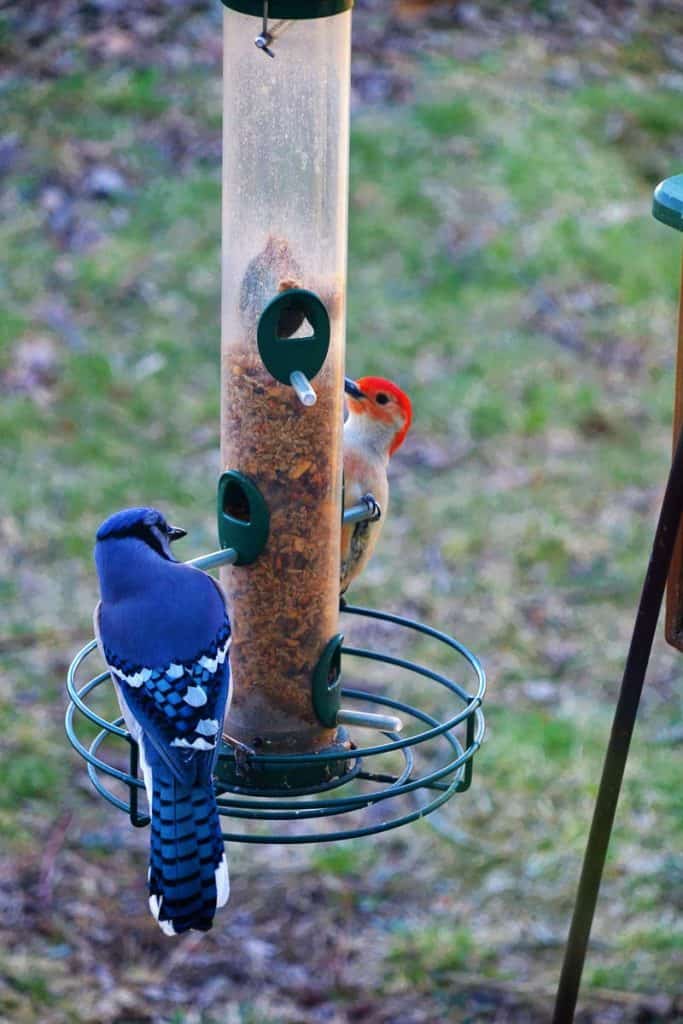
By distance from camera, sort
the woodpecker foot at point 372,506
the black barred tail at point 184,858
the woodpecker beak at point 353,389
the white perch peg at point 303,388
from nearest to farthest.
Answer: the black barred tail at point 184,858 < the white perch peg at point 303,388 < the woodpecker foot at point 372,506 < the woodpecker beak at point 353,389

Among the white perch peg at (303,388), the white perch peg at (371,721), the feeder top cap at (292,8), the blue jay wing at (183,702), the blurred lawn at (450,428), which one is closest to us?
the blue jay wing at (183,702)

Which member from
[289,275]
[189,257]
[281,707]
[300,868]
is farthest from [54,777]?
[189,257]

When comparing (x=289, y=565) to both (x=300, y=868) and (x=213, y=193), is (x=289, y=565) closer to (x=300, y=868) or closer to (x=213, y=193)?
(x=300, y=868)

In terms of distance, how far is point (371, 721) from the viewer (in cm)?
443

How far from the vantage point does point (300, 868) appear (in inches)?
251

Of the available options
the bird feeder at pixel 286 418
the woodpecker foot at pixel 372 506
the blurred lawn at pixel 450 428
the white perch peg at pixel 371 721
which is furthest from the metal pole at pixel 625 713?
the blurred lawn at pixel 450 428

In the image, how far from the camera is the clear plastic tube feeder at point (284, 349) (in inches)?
166

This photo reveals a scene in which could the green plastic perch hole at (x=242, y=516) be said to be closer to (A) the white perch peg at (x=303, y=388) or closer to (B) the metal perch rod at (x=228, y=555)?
(B) the metal perch rod at (x=228, y=555)

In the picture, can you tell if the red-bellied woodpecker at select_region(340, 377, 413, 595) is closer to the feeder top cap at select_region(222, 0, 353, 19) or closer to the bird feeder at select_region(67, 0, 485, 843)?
the bird feeder at select_region(67, 0, 485, 843)

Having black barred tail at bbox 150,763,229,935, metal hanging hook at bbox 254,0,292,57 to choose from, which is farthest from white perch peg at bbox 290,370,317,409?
black barred tail at bbox 150,763,229,935

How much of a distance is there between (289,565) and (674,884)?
103 inches

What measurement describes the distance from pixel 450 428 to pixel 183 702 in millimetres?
5440

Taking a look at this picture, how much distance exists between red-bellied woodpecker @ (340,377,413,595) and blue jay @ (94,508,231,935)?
2.49ft

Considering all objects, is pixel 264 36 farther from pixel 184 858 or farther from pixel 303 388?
pixel 184 858
